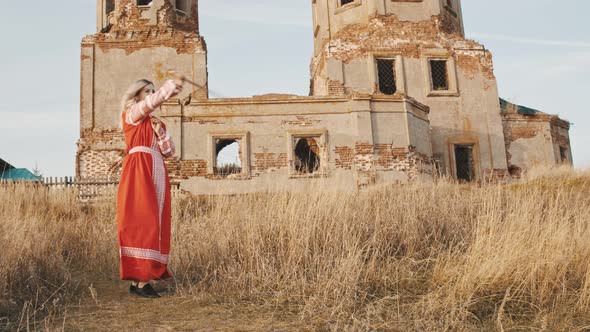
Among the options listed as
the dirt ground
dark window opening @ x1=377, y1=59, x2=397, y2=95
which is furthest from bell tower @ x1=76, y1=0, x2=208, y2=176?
the dirt ground

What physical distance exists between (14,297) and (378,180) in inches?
527

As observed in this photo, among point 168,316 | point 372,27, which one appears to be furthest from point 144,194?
point 372,27

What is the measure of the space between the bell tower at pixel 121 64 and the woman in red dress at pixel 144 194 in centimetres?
1487

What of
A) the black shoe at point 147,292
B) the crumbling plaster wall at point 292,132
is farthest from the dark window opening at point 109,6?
the black shoe at point 147,292

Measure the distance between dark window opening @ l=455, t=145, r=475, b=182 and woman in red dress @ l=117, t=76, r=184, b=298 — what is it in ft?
57.5

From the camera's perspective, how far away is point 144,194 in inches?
162

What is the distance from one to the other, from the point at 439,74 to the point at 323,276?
724 inches

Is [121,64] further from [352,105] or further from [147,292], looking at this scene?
[147,292]

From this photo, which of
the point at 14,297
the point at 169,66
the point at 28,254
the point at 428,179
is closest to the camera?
the point at 14,297

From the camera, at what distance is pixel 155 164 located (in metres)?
4.30

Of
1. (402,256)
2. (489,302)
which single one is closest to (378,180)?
(402,256)

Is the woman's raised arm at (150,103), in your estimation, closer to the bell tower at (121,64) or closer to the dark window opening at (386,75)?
the bell tower at (121,64)

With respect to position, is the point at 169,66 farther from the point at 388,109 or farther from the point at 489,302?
the point at 489,302

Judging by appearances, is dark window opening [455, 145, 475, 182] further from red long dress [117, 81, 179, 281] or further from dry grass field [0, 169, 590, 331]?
red long dress [117, 81, 179, 281]
